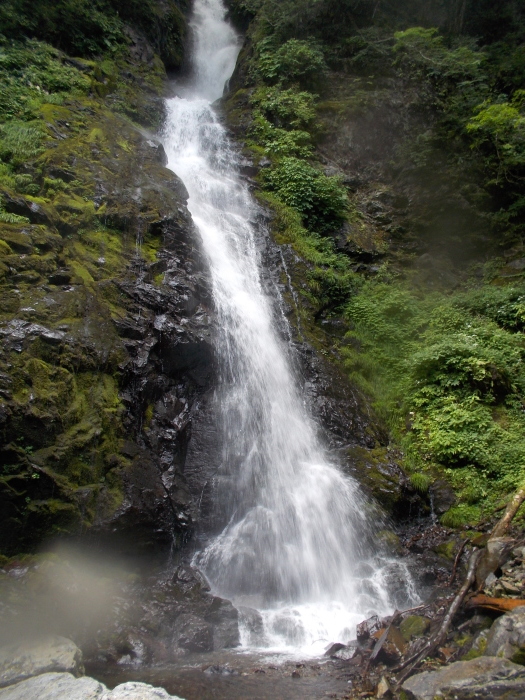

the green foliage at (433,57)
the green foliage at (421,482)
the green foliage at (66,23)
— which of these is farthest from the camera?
the green foliage at (433,57)

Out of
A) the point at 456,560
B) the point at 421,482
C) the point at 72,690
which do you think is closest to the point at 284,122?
the point at 421,482

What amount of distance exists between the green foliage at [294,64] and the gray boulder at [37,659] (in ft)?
65.2

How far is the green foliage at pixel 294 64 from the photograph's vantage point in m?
18.1

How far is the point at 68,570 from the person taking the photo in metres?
5.60

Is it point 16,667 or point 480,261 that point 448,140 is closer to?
point 480,261

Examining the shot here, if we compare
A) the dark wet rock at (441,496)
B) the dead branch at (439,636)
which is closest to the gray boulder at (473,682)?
the dead branch at (439,636)

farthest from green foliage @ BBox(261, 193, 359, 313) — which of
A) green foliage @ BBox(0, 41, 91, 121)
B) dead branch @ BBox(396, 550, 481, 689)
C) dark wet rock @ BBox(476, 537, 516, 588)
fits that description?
dead branch @ BBox(396, 550, 481, 689)

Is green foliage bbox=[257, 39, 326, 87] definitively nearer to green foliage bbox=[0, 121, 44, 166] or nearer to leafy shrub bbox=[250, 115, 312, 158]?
leafy shrub bbox=[250, 115, 312, 158]

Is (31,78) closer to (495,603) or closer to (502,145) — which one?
(502,145)

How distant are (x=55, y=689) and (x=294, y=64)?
20.8 meters

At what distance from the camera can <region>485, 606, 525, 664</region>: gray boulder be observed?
385 centimetres

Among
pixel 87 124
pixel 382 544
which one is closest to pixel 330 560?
pixel 382 544

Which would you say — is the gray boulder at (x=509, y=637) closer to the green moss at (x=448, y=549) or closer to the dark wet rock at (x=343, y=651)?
the dark wet rock at (x=343, y=651)

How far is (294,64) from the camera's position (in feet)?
59.9
